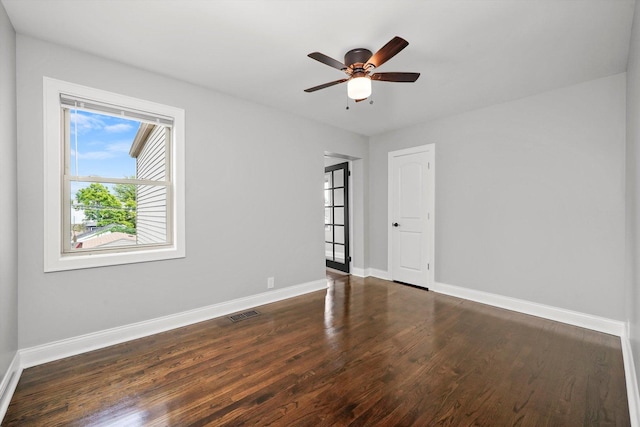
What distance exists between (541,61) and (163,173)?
3.90m

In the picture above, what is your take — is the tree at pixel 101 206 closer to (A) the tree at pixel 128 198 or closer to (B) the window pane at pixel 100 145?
(A) the tree at pixel 128 198

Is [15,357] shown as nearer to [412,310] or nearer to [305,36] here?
[305,36]

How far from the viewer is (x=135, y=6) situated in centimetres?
197

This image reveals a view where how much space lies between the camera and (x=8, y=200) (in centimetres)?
200

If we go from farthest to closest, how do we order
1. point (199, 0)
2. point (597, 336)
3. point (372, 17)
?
point (597, 336) → point (372, 17) → point (199, 0)

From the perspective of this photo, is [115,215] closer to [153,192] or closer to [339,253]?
[153,192]

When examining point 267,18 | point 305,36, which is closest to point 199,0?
point 267,18

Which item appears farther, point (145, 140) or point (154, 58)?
point (145, 140)

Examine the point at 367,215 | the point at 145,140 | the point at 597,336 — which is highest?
the point at 145,140

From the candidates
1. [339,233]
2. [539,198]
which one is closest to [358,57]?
[539,198]

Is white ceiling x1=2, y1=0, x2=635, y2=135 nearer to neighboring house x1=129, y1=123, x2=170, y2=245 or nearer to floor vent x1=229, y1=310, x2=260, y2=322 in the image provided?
neighboring house x1=129, y1=123, x2=170, y2=245

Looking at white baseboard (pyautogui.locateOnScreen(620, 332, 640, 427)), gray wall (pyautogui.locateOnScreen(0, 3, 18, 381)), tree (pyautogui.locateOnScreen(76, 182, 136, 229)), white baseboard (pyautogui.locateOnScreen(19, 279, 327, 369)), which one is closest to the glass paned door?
white baseboard (pyautogui.locateOnScreen(19, 279, 327, 369))

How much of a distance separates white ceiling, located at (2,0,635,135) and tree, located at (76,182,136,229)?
124 cm

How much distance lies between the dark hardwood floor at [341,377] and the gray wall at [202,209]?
0.36 m
